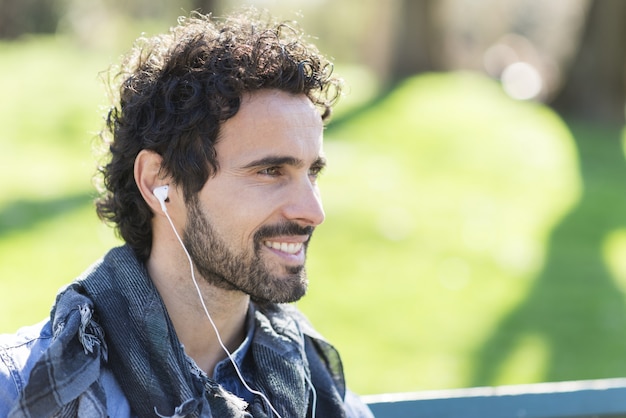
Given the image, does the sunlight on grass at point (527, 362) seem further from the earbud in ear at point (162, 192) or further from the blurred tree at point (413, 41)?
the blurred tree at point (413, 41)

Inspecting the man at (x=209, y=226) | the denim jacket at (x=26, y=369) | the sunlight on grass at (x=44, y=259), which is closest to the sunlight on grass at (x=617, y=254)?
the sunlight on grass at (x=44, y=259)

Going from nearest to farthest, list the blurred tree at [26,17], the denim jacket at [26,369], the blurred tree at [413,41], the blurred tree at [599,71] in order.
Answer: the denim jacket at [26,369]
the blurred tree at [599,71]
the blurred tree at [413,41]
the blurred tree at [26,17]

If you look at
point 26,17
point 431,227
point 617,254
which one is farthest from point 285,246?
point 26,17

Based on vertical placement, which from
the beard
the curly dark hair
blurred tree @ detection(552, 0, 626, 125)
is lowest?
the beard

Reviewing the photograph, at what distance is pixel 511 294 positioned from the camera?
25.5 feet

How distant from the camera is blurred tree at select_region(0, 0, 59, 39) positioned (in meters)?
18.8

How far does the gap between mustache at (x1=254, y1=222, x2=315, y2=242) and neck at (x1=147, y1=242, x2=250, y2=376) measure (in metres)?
0.23

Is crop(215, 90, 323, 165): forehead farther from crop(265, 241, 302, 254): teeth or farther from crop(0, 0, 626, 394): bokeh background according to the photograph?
crop(0, 0, 626, 394): bokeh background

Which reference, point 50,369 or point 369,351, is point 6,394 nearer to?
point 50,369

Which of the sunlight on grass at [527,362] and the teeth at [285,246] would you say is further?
the sunlight on grass at [527,362]

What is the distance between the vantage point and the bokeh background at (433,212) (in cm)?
671

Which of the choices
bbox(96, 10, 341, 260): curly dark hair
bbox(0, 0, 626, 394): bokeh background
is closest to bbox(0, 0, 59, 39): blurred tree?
bbox(0, 0, 626, 394): bokeh background

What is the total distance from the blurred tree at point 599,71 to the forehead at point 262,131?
12.8 m

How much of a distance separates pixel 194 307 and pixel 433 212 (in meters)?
6.99
